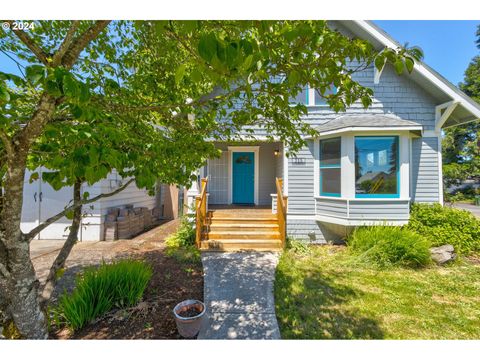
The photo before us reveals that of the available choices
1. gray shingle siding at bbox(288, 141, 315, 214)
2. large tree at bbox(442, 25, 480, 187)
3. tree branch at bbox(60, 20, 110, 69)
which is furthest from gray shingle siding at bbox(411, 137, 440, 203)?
large tree at bbox(442, 25, 480, 187)

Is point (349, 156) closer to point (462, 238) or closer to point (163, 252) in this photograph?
point (462, 238)

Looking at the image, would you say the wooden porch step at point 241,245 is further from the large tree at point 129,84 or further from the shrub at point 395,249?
the large tree at point 129,84

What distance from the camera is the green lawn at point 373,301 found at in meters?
2.85

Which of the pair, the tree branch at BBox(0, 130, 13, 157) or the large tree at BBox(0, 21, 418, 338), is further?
the tree branch at BBox(0, 130, 13, 157)

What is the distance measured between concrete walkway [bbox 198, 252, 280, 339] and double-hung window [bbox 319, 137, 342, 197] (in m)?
2.75

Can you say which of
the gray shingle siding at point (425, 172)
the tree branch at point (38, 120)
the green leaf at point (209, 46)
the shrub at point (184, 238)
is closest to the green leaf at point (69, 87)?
the tree branch at point (38, 120)

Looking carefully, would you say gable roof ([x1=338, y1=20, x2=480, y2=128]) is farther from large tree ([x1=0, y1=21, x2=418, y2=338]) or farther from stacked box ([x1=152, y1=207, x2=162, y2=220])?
stacked box ([x1=152, y1=207, x2=162, y2=220])

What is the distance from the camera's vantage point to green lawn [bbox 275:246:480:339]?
2850 mm

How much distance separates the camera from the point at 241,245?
18.6 ft

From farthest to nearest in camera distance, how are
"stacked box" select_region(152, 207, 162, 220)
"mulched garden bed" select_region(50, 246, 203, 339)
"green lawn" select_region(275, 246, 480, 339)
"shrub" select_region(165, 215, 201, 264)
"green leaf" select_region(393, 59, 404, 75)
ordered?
1. "stacked box" select_region(152, 207, 162, 220)
2. "shrub" select_region(165, 215, 201, 264)
3. "green lawn" select_region(275, 246, 480, 339)
4. "mulched garden bed" select_region(50, 246, 203, 339)
5. "green leaf" select_region(393, 59, 404, 75)

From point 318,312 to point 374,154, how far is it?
15.5 feet

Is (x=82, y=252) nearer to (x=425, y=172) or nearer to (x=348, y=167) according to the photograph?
(x=348, y=167)

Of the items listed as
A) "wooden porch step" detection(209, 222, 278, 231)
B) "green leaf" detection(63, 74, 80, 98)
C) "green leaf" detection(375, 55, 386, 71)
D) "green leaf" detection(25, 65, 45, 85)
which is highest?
"green leaf" detection(375, 55, 386, 71)

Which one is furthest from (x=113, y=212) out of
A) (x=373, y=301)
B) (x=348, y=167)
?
(x=348, y=167)
